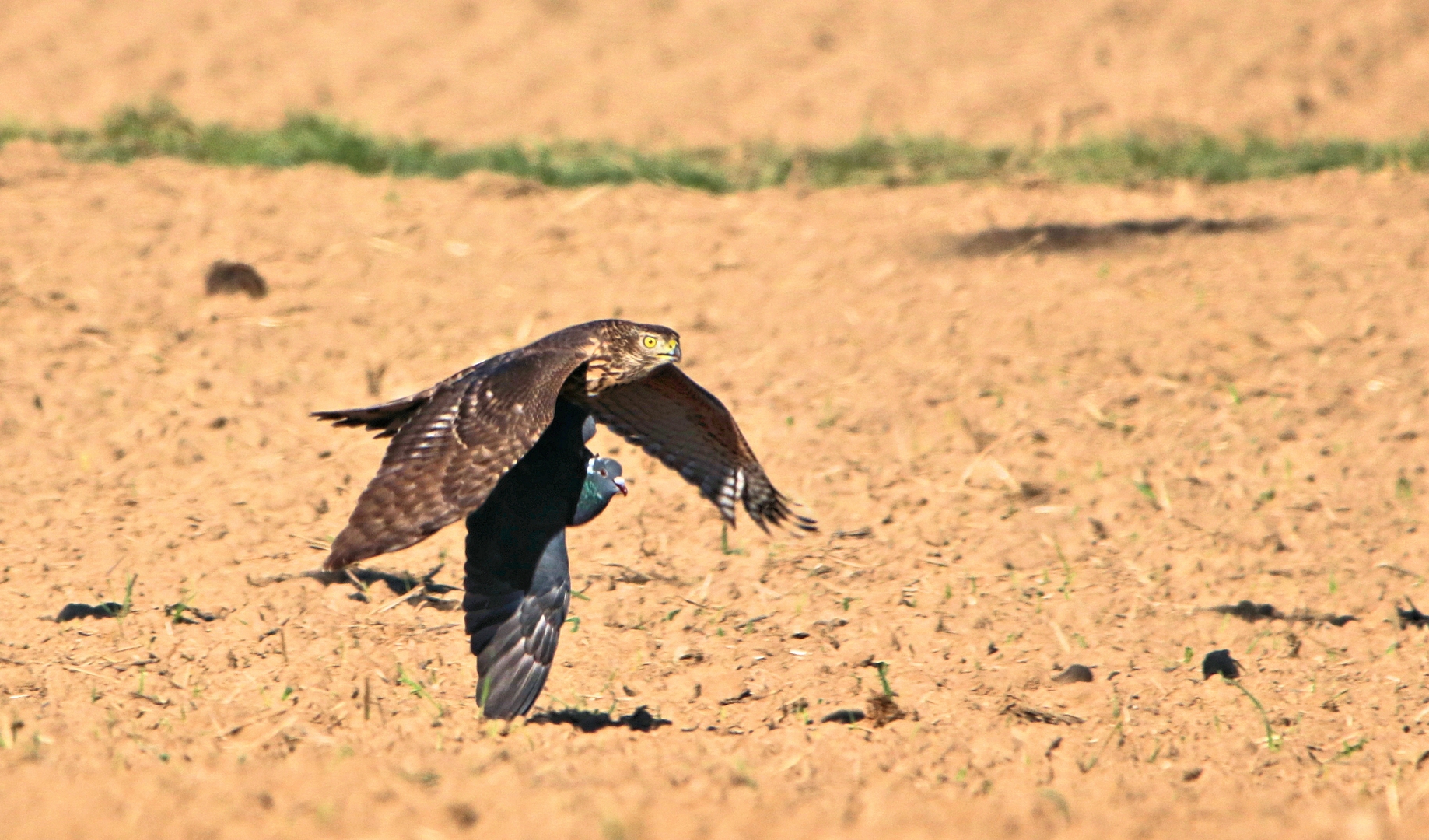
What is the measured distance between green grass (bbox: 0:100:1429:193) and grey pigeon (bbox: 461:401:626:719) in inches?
187

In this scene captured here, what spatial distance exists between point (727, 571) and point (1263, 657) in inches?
74.0

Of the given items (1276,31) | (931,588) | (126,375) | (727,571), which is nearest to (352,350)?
(126,375)

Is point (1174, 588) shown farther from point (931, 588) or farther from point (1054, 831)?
point (1054, 831)

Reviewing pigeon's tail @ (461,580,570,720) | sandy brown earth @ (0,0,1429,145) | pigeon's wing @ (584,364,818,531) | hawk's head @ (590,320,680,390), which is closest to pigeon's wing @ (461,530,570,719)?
pigeon's tail @ (461,580,570,720)

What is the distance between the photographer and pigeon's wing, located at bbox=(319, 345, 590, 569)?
427 cm

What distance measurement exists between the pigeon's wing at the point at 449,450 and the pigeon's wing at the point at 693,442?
26.4 inches

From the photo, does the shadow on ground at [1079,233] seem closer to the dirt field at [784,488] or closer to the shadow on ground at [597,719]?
the dirt field at [784,488]

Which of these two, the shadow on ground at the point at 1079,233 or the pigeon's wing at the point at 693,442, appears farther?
the shadow on ground at the point at 1079,233

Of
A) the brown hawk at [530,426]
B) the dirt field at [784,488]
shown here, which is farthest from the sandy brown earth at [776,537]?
the brown hawk at [530,426]

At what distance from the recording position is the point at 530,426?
4547 millimetres

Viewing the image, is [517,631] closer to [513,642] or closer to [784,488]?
[513,642]

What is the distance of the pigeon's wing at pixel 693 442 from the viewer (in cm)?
561

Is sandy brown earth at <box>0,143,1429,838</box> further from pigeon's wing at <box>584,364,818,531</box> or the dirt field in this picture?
pigeon's wing at <box>584,364,818,531</box>

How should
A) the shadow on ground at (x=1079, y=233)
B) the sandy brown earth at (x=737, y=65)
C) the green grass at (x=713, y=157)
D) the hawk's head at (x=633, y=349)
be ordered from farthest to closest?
the sandy brown earth at (x=737, y=65) → the green grass at (x=713, y=157) → the shadow on ground at (x=1079, y=233) → the hawk's head at (x=633, y=349)
